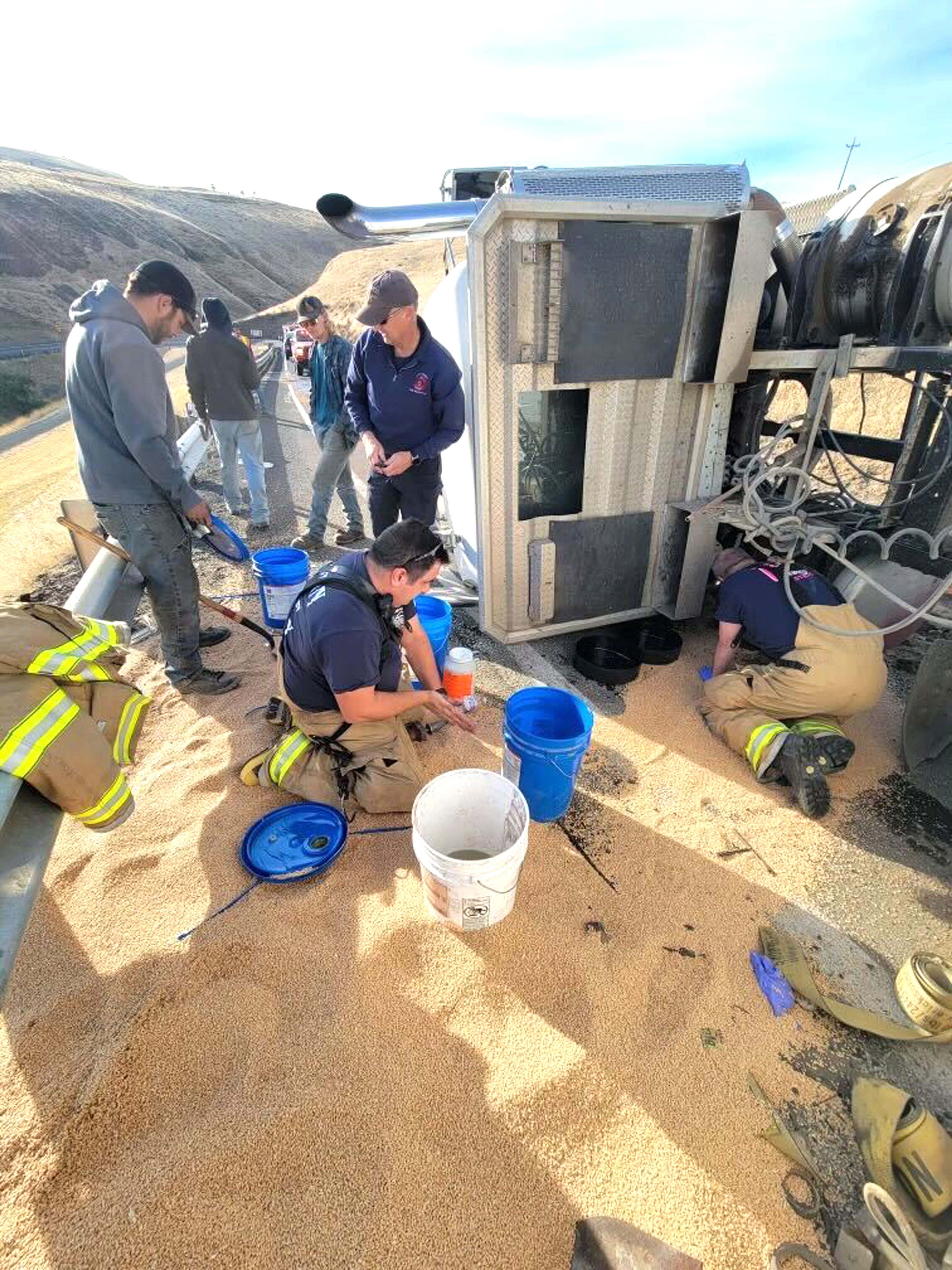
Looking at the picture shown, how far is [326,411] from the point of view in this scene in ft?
20.1

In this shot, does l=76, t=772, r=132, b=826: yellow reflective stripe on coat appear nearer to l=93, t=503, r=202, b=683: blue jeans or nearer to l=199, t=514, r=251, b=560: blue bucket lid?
l=93, t=503, r=202, b=683: blue jeans

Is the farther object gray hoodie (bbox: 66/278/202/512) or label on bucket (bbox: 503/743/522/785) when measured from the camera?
gray hoodie (bbox: 66/278/202/512)

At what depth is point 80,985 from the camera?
91.2 inches

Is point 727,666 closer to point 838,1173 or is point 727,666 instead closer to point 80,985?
point 838,1173

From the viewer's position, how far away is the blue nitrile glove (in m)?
2.33

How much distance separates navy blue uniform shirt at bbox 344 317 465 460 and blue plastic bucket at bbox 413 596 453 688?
44.0 inches

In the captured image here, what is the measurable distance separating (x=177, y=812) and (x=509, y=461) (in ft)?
9.61

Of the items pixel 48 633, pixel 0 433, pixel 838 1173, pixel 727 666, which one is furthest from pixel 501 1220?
pixel 0 433

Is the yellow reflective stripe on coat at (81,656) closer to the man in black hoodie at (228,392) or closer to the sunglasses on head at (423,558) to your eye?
the sunglasses on head at (423,558)

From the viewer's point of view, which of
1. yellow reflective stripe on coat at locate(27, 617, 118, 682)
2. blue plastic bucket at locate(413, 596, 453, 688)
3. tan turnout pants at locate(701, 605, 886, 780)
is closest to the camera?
yellow reflective stripe on coat at locate(27, 617, 118, 682)

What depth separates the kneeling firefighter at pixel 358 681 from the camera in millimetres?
2721

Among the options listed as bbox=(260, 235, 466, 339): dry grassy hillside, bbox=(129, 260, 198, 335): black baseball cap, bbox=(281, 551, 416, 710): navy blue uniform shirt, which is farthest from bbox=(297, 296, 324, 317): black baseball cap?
bbox=(260, 235, 466, 339): dry grassy hillside

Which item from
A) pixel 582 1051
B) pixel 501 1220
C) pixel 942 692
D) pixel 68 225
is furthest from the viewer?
pixel 68 225

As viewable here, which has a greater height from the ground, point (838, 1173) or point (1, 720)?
point (1, 720)
